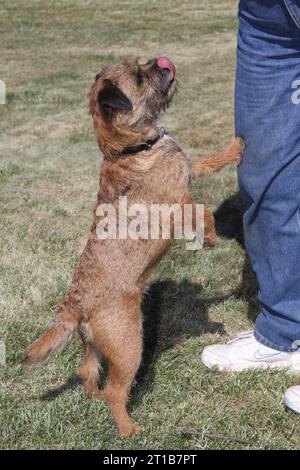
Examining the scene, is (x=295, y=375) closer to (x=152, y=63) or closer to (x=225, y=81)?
(x=152, y=63)

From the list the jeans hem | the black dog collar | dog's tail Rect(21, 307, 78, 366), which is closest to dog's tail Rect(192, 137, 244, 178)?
the black dog collar

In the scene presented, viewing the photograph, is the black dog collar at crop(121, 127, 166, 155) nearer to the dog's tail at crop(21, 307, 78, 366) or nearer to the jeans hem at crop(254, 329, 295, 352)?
the dog's tail at crop(21, 307, 78, 366)

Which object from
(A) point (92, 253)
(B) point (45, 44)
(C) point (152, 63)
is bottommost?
(B) point (45, 44)

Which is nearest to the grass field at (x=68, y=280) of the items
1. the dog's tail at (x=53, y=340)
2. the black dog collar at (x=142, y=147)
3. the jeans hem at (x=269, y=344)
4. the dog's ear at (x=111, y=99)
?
the jeans hem at (x=269, y=344)

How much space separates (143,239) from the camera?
3113 mm

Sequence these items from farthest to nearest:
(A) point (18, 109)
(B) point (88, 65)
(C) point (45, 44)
A: (C) point (45, 44), (B) point (88, 65), (A) point (18, 109)

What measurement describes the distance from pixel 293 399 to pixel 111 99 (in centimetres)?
163

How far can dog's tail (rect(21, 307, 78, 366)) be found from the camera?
2719mm

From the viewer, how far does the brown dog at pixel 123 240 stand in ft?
9.43

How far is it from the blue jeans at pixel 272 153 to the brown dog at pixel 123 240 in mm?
223

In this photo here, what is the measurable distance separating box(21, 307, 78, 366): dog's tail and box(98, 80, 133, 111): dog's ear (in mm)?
994

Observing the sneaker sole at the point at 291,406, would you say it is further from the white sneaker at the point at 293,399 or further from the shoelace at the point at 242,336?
the shoelace at the point at 242,336

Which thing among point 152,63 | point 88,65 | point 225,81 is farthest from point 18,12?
point 152,63

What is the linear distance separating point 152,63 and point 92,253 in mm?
1058
